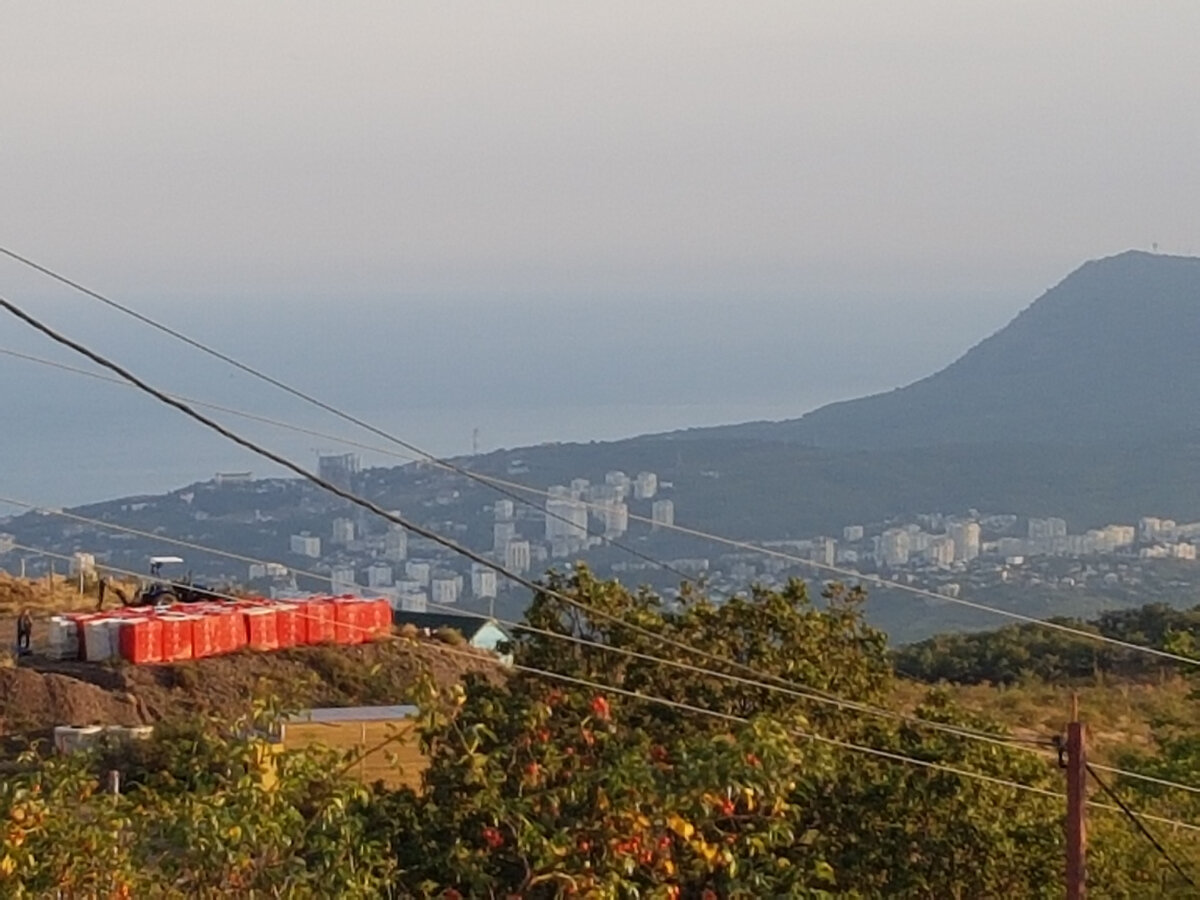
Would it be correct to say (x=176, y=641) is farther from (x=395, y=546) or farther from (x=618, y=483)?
(x=618, y=483)

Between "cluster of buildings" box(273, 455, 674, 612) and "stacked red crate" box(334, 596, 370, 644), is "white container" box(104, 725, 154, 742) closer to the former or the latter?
"stacked red crate" box(334, 596, 370, 644)

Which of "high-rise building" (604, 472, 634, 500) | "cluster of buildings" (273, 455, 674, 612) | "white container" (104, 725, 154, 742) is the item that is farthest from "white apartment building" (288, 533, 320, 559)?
"white container" (104, 725, 154, 742)

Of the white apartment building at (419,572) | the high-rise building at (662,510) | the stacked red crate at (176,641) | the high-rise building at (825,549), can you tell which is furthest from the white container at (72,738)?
the high-rise building at (662,510)

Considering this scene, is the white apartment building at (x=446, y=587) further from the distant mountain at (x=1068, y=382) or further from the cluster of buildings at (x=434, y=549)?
the distant mountain at (x=1068, y=382)

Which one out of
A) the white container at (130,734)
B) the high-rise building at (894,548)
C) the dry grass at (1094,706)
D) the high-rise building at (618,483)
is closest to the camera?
the white container at (130,734)

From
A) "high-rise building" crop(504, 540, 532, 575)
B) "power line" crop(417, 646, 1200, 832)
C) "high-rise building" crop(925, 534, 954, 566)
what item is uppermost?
→ "power line" crop(417, 646, 1200, 832)

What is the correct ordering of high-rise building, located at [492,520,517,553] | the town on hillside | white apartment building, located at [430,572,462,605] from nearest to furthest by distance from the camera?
white apartment building, located at [430,572,462,605] → the town on hillside → high-rise building, located at [492,520,517,553]

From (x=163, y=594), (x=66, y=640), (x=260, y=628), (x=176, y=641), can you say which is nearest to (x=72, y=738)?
(x=176, y=641)

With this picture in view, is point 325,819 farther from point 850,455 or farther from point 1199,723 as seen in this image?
point 850,455
